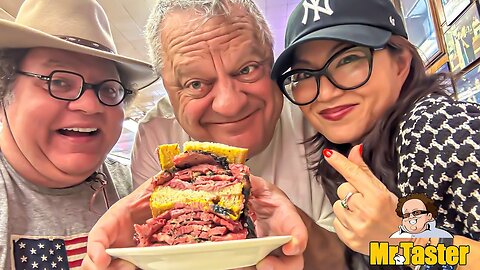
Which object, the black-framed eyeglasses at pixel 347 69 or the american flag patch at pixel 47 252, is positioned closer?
the black-framed eyeglasses at pixel 347 69

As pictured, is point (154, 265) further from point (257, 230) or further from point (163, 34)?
point (163, 34)

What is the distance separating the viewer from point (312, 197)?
147 centimetres

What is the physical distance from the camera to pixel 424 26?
2654 mm

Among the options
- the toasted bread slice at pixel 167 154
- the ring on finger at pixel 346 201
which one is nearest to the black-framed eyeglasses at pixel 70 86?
the toasted bread slice at pixel 167 154

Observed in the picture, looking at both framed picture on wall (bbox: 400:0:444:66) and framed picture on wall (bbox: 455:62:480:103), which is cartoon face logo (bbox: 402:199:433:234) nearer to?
framed picture on wall (bbox: 455:62:480:103)

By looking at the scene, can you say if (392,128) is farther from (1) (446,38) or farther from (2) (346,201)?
(1) (446,38)

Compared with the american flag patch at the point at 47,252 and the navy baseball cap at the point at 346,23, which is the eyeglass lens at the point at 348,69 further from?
the american flag patch at the point at 47,252

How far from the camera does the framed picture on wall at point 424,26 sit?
2.49 metres

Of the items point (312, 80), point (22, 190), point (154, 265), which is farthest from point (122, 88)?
point (154, 265)

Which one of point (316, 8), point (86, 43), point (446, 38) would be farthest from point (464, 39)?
point (86, 43)

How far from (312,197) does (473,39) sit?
51.5 inches

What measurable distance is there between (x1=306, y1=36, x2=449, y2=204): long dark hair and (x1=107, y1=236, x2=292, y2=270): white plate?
13.8 inches

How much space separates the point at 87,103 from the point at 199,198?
2.44 ft

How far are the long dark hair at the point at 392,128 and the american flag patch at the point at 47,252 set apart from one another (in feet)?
2.77
